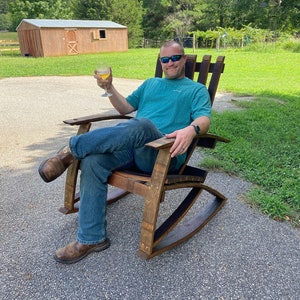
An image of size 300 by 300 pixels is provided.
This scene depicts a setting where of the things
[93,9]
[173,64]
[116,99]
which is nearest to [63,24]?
[93,9]

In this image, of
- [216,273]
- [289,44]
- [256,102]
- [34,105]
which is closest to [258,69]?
[256,102]

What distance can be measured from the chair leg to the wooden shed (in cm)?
2102

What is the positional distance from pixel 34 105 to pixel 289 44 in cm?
1814

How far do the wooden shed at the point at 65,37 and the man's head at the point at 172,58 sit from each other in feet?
67.1

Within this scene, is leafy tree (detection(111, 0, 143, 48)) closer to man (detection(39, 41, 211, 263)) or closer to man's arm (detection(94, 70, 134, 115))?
man's arm (detection(94, 70, 134, 115))

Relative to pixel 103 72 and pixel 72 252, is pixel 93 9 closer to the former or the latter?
pixel 103 72

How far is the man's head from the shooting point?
241 cm

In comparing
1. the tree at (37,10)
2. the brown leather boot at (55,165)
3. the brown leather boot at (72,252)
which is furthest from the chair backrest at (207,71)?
the tree at (37,10)

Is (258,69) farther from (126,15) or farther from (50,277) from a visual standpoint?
(126,15)

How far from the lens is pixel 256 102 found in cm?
617

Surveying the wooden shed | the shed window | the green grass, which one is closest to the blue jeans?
the green grass

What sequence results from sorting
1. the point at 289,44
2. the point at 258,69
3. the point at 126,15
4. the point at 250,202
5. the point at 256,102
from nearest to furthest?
the point at 250,202, the point at 256,102, the point at 258,69, the point at 289,44, the point at 126,15

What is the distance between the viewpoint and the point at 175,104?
7.91ft

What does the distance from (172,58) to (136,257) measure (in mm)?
1490
